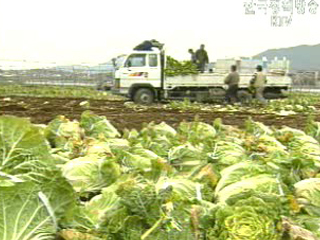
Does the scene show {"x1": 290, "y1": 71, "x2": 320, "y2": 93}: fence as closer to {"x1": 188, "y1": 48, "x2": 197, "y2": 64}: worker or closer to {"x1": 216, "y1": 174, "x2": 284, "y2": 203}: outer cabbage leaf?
{"x1": 188, "y1": 48, "x2": 197, "y2": 64}: worker

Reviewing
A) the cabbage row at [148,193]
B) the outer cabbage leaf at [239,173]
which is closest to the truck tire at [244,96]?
the cabbage row at [148,193]

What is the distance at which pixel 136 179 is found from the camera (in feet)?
7.73

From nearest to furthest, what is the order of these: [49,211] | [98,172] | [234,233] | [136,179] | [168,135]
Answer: [49,211], [234,233], [136,179], [98,172], [168,135]

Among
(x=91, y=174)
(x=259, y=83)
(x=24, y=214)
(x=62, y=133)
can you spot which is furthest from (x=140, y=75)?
(x=24, y=214)

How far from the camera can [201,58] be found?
73.4 ft

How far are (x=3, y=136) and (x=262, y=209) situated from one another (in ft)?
3.54

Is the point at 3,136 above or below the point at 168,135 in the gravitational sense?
above

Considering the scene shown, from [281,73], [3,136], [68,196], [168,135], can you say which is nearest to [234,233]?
[68,196]

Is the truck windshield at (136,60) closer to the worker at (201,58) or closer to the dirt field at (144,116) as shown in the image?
the worker at (201,58)

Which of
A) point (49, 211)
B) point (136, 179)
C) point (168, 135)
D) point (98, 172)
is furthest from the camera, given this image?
point (168, 135)

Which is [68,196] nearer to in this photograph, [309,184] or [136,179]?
[136,179]

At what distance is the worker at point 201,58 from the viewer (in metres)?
22.4

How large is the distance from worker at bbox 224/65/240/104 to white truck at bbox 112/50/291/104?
1246mm

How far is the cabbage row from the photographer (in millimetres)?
1667
